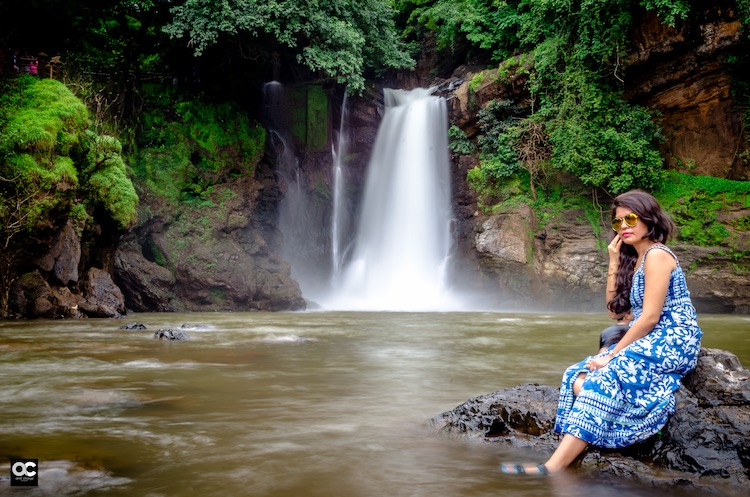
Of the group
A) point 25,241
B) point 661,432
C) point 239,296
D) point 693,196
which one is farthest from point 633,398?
point 693,196

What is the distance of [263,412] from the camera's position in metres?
4.72

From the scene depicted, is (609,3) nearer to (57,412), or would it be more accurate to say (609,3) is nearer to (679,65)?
(679,65)

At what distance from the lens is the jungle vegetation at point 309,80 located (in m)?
17.3

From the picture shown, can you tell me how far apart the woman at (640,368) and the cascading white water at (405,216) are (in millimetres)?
16941

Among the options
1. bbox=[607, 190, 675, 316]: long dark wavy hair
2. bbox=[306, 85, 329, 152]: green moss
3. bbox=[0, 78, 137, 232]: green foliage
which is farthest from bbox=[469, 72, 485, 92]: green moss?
bbox=[607, 190, 675, 316]: long dark wavy hair

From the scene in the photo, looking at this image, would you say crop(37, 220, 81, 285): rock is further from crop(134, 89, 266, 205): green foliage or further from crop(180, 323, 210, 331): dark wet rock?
crop(134, 89, 266, 205): green foliage

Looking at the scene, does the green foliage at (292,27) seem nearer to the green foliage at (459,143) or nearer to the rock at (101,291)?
the green foliage at (459,143)

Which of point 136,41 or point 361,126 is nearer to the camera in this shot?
point 136,41

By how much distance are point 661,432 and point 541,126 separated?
686 inches

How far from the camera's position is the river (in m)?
3.15

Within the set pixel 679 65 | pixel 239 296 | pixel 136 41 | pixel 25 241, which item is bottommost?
pixel 239 296

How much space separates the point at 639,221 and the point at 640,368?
0.85 meters

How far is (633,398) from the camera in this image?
132 inches

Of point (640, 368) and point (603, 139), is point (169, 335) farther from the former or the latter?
point (603, 139)
